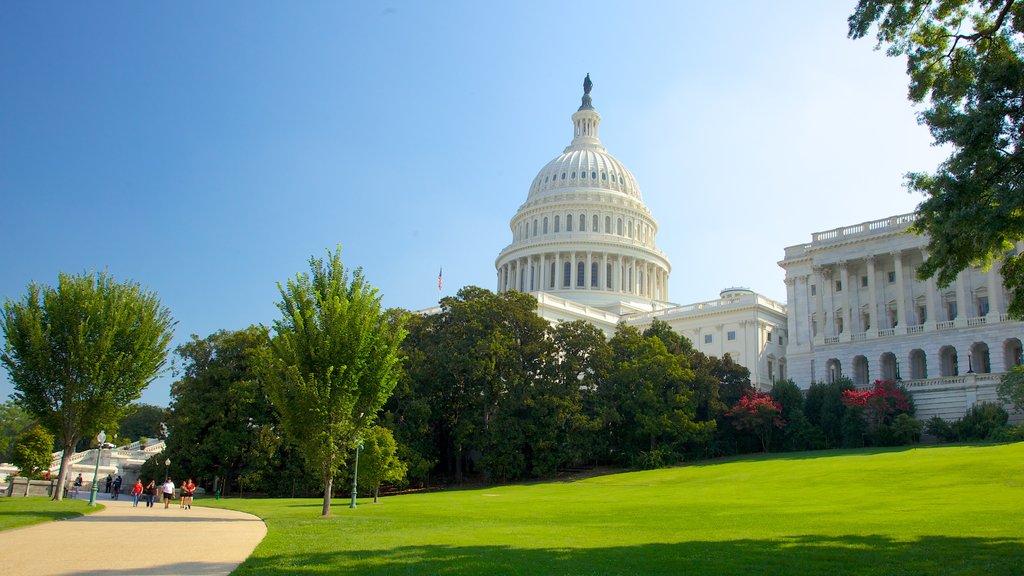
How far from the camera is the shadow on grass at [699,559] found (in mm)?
15250

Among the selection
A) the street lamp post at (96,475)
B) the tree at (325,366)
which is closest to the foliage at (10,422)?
the street lamp post at (96,475)

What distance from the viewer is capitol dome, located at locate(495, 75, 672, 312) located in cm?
13150

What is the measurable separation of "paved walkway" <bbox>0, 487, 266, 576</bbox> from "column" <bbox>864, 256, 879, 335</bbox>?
2525 inches

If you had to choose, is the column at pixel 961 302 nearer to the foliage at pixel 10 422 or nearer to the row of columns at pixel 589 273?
the row of columns at pixel 589 273

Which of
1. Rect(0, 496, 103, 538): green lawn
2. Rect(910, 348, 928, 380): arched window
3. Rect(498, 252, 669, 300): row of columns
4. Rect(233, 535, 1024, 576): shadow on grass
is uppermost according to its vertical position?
Rect(498, 252, 669, 300): row of columns

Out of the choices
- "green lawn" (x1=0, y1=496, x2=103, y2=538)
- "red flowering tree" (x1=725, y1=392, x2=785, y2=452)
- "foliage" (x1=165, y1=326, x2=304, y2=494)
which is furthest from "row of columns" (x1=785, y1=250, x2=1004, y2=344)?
"green lawn" (x1=0, y1=496, x2=103, y2=538)

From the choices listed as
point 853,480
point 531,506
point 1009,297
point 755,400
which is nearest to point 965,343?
point 1009,297

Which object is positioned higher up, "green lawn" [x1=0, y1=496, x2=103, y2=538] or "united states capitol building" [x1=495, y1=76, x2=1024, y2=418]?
"united states capitol building" [x1=495, y1=76, x2=1024, y2=418]

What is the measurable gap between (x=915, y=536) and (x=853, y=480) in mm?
21695

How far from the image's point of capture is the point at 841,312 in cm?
8150

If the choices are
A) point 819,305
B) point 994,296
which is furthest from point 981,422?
point 819,305

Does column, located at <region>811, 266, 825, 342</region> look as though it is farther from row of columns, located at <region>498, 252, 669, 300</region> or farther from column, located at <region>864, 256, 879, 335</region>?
row of columns, located at <region>498, 252, 669, 300</region>

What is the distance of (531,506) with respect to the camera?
34.5 meters

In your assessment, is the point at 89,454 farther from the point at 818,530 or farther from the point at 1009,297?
the point at 1009,297
